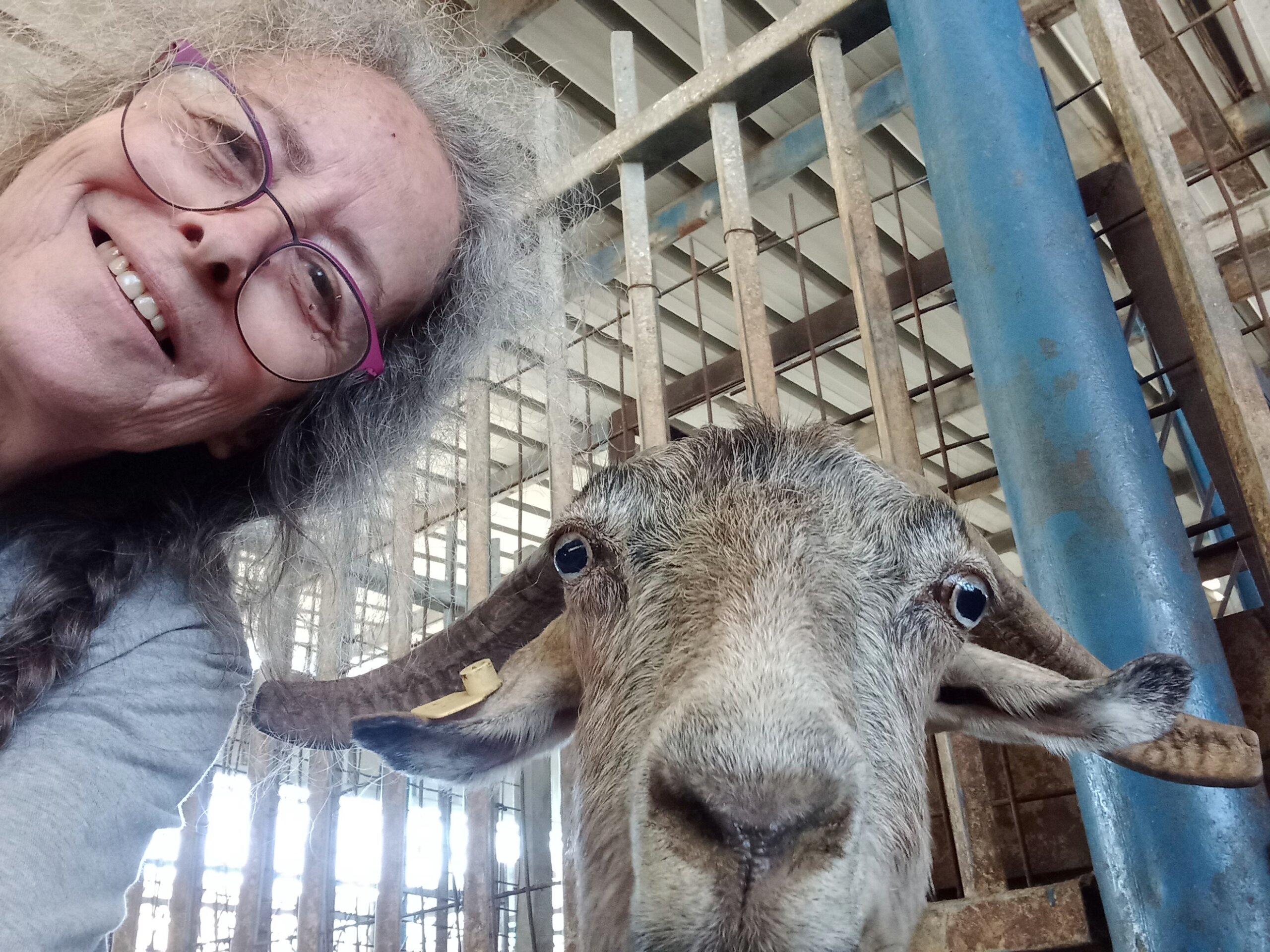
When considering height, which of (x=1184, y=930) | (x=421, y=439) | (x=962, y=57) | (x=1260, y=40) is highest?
(x=1260, y=40)

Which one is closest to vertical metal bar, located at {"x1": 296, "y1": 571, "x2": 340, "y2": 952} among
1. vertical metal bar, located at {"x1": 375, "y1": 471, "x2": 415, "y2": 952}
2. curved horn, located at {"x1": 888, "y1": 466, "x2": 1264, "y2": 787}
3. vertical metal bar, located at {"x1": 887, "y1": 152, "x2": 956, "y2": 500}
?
vertical metal bar, located at {"x1": 375, "y1": 471, "x2": 415, "y2": 952}

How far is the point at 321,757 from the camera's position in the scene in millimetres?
3543

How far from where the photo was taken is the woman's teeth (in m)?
1.37

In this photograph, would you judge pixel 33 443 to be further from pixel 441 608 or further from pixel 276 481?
pixel 441 608

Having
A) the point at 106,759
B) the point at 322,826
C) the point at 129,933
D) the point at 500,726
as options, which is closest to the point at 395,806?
the point at 322,826

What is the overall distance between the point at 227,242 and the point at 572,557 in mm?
878

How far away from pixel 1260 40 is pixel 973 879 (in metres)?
6.23

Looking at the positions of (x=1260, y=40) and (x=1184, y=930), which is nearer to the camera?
(x=1184, y=930)

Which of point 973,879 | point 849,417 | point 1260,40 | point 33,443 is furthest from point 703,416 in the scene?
point 33,443

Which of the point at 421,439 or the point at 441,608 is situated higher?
the point at 441,608

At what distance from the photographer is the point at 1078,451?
2512 millimetres

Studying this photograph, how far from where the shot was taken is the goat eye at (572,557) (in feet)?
6.12

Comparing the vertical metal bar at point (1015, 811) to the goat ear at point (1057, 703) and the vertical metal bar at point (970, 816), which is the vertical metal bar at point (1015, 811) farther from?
the goat ear at point (1057, 703)

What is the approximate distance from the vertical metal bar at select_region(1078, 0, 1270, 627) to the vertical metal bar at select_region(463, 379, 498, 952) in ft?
8.24
